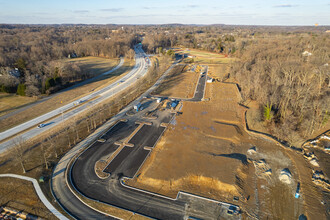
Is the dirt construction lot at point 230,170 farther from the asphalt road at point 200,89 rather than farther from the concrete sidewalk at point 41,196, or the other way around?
the asphalt road at point 200,89

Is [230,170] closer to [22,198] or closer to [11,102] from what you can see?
[22,198]

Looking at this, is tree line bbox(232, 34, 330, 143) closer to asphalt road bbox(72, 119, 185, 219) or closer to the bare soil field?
asphalt road bbox(72, 119, 185, 219)

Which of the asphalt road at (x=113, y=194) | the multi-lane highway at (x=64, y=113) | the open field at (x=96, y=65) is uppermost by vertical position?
the open field at (x=96, y=65)

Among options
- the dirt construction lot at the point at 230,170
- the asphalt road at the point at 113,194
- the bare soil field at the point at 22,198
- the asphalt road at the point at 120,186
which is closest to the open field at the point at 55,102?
the bare soil field at the point at 22,198

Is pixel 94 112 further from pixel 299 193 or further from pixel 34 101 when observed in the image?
pixel 299 193

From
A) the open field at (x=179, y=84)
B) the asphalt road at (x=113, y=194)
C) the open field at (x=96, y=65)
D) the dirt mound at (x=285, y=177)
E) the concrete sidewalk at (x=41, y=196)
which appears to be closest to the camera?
the concrete sidewalk at (x=41, y=196)

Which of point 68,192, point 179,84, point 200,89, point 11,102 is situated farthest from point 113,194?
point 179,84
